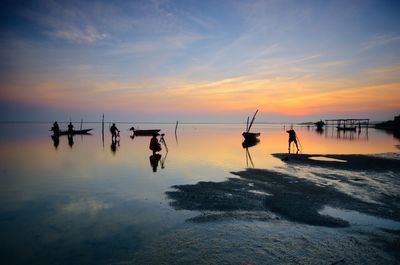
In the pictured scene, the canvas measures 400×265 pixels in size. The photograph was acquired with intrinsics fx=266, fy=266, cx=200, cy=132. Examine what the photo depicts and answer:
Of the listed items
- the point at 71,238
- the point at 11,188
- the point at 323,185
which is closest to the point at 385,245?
the point at 323,185

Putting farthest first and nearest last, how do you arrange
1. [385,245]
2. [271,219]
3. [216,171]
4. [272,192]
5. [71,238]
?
[216,171] < [272,192] < [271,219] < [71,238] < [385,245]

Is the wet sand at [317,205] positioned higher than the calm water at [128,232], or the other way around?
the wet sand at [317,205]

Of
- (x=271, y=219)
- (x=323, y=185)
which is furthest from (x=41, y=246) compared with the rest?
(x=323, y=185)

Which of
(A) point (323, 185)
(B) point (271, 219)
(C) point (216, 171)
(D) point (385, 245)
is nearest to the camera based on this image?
(D) point (385, 245)

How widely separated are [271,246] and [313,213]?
3344 millimetres

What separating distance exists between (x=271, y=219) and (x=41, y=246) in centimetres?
700

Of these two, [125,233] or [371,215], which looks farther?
[371,215]

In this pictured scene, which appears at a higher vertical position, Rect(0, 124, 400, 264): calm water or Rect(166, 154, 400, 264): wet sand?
Rect(166, 154, 400, 264): wet sand

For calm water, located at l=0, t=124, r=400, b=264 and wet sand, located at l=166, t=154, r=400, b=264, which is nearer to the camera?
calm water, located at l=0, t=124, r=400, b=264

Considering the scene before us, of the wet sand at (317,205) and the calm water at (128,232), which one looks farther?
the wet sand at (317,205)

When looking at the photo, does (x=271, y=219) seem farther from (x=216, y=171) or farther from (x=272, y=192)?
(x=216, y=171)

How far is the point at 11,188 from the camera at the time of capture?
14062 millimetres

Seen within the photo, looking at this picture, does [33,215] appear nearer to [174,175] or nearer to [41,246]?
[41,246]

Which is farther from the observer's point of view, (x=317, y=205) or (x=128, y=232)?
(x=317, y=205)
